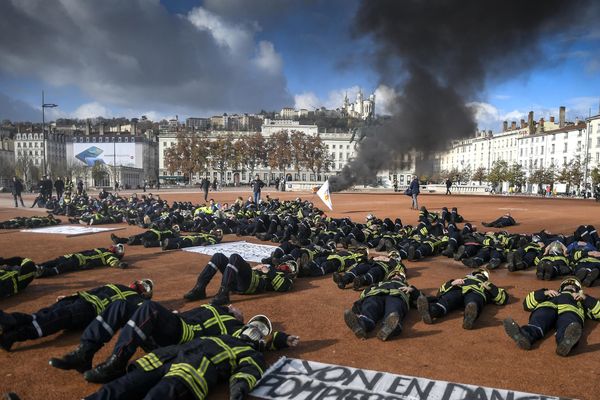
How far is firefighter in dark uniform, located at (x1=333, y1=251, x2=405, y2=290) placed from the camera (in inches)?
347

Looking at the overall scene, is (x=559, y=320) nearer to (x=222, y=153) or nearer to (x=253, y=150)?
(x=222, y=153)

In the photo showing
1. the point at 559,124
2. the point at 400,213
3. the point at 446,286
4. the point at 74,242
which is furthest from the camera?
the point at 559,124

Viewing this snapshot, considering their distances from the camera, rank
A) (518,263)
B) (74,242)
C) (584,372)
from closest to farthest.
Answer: (584,372), (518,263), (74,242)

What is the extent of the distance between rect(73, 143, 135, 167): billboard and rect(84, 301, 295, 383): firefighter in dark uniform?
12387cm

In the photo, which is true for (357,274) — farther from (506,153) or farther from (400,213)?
(506,153)

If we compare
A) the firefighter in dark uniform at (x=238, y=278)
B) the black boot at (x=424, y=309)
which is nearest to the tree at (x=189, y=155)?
the firefighter in dark uniform at (x=238, y=278)

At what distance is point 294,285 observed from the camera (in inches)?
373

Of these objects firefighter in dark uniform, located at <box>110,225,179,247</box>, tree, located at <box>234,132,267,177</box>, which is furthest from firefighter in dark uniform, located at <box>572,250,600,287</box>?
tree, located at <box>234,132,267,177</box>

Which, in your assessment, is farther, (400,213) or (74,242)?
(400,213)

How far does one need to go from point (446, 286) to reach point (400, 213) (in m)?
18.4

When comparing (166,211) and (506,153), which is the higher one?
(506,153)

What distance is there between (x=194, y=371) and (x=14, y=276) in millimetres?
5575

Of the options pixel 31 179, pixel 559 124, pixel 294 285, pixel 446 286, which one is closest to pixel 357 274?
pixel 294 285

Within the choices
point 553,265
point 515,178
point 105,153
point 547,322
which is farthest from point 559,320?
point 105,153
